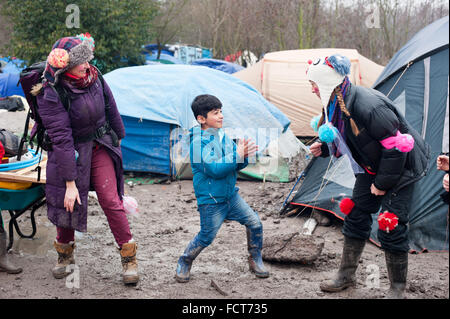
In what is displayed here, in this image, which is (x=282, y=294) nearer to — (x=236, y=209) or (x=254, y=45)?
(x=236, y=209)

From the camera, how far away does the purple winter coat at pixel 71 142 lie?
9.75ft

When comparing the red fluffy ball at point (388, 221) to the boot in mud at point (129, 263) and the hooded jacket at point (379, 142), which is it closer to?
the hooded jacket at point (379, 142)

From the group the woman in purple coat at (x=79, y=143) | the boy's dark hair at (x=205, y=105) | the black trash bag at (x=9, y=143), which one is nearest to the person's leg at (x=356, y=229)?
the boy's dark hair at (x=205, y=105)

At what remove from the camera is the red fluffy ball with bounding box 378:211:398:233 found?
2822mm

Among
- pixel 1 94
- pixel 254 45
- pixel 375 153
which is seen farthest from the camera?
pixel 254 45

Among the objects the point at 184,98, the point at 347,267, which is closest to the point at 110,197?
the point at 347,267

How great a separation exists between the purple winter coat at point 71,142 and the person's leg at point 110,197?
0.07 meters

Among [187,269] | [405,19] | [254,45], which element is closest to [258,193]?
[187,269]

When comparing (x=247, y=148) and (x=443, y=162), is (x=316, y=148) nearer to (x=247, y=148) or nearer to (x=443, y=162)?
(x=247, y=148)

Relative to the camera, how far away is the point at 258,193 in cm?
625

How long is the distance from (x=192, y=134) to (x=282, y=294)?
1.29m

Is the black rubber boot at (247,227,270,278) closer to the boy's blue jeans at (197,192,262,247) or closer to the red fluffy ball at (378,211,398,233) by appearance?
the boy's blue jeans at (197,192,262,247)

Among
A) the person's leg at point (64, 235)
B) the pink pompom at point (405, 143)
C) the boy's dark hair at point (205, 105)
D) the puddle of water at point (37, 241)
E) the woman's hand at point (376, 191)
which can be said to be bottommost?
the puddle of water at point (37, 241)

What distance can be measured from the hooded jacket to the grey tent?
1.34 meters
